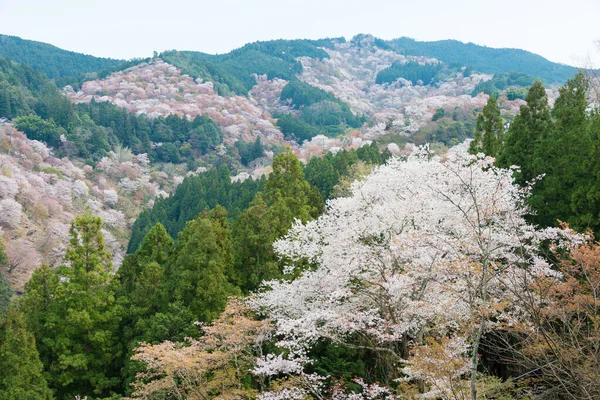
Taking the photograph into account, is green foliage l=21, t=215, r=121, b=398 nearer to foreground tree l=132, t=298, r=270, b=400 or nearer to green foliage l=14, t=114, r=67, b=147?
foreground tree l=132, t=298, r=270, b=400

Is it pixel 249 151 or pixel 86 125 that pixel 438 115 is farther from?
pixel 86 125

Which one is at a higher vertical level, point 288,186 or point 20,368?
point 288,186

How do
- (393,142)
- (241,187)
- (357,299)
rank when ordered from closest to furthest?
(357,299), (241,187), (393,142)

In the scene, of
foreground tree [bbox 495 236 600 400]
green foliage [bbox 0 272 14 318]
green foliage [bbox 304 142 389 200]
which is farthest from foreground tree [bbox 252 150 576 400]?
green foliage [bbox 0 272 14 318]

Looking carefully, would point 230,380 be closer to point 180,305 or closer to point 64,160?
point 180,305

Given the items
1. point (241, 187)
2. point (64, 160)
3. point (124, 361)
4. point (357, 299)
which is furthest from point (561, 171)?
point (64, 160)

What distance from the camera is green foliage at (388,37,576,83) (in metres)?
130

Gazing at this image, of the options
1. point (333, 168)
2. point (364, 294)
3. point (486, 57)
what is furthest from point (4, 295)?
point (486, 57)

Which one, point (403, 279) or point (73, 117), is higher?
point (73, 117)

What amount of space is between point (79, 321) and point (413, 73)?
130 meters

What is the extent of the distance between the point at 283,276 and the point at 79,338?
7.19 metres

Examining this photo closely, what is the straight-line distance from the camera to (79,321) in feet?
50.3

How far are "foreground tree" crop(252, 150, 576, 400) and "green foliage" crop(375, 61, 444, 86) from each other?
123 metres

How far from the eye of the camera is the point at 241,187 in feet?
129
